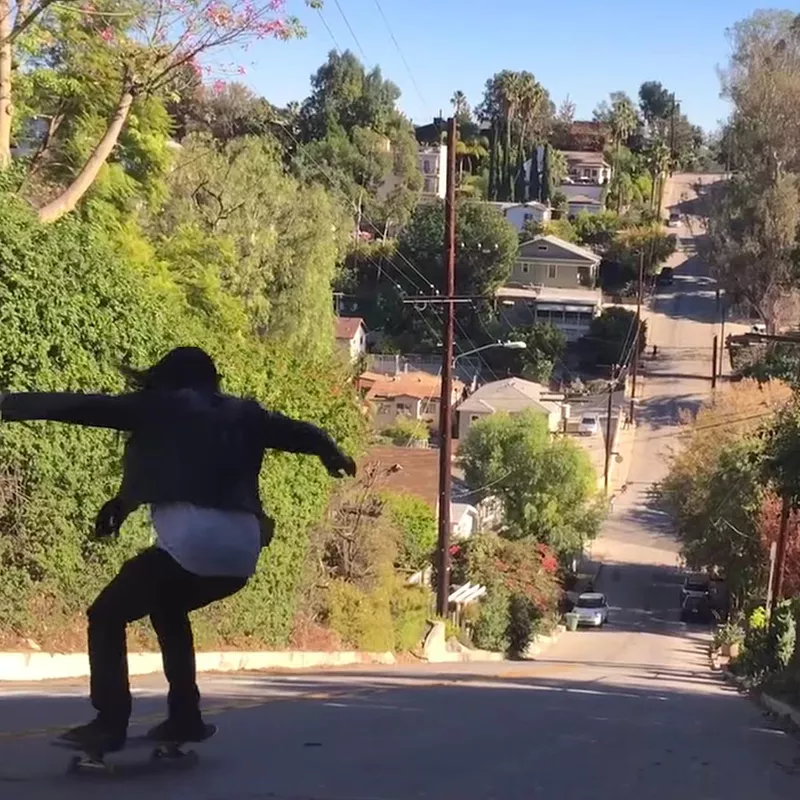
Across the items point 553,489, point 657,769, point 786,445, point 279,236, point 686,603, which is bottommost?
point 686,603

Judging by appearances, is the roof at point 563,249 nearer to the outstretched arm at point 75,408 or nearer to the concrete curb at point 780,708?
the concrete curb at point 780,708

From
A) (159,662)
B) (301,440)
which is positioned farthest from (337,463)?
(159,662)

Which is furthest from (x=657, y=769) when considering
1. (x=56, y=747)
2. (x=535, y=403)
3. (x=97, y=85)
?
(x=535, y=403)

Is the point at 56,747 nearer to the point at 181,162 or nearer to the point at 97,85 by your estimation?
the point at 97,85

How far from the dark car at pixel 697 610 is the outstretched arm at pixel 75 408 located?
50114 mm

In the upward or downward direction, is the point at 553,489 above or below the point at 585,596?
above

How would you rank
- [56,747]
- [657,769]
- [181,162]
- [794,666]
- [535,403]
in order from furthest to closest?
[535,403] → [181,162] → [794,666] → [657,769] → [56,747]

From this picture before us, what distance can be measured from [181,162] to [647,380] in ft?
166

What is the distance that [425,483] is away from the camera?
44.7 meters

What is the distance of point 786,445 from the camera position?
15414 mm

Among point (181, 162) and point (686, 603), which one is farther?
point (686, 603)

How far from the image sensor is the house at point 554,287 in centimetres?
8538

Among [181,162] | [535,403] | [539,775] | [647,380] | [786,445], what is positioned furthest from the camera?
[647,380]

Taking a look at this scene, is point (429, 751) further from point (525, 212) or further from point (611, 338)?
point (525, 212)
